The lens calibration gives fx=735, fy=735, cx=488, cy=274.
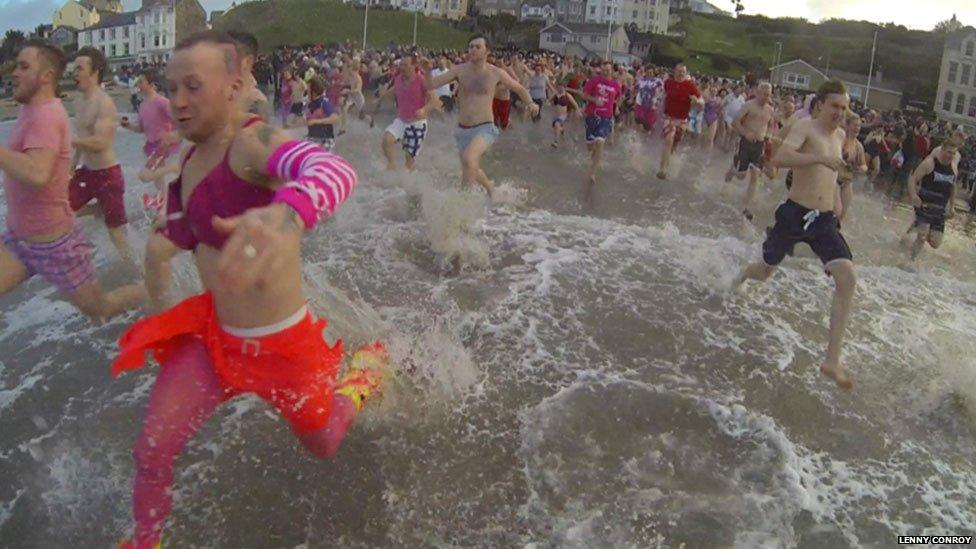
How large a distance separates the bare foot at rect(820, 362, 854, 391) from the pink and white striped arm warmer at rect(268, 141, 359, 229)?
3507mm

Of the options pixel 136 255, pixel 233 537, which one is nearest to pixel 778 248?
pixel 233 537

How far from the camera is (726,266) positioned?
691cm

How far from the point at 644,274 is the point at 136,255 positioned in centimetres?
459

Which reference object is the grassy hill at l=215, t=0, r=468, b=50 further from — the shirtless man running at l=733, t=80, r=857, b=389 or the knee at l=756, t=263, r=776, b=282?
the shirtless man running at l=733, t=80, r=857, b=389

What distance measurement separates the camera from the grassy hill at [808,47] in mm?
74562

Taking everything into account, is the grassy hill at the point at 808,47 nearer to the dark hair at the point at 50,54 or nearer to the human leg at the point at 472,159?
the human leg at the point at 472,159

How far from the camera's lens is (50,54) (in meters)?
3.91

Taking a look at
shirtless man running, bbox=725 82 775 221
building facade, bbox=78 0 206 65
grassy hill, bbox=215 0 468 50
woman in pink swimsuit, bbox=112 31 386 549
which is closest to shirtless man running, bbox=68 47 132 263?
woman in pink swimsuit, bbox=112 31 386 549

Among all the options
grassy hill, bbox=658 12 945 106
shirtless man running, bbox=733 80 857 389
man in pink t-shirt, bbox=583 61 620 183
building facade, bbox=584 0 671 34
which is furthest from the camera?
building facade, bbox=584 0 671 34

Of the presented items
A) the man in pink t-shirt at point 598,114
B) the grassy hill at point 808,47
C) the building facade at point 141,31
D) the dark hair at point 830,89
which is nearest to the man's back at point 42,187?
the dark hair at point 830,89

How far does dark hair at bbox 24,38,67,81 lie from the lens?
388 cm

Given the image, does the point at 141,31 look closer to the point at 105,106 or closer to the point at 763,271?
the point at 105,106

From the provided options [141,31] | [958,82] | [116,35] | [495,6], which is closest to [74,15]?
[116,35]

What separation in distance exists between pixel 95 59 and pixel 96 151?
2.20 ft
